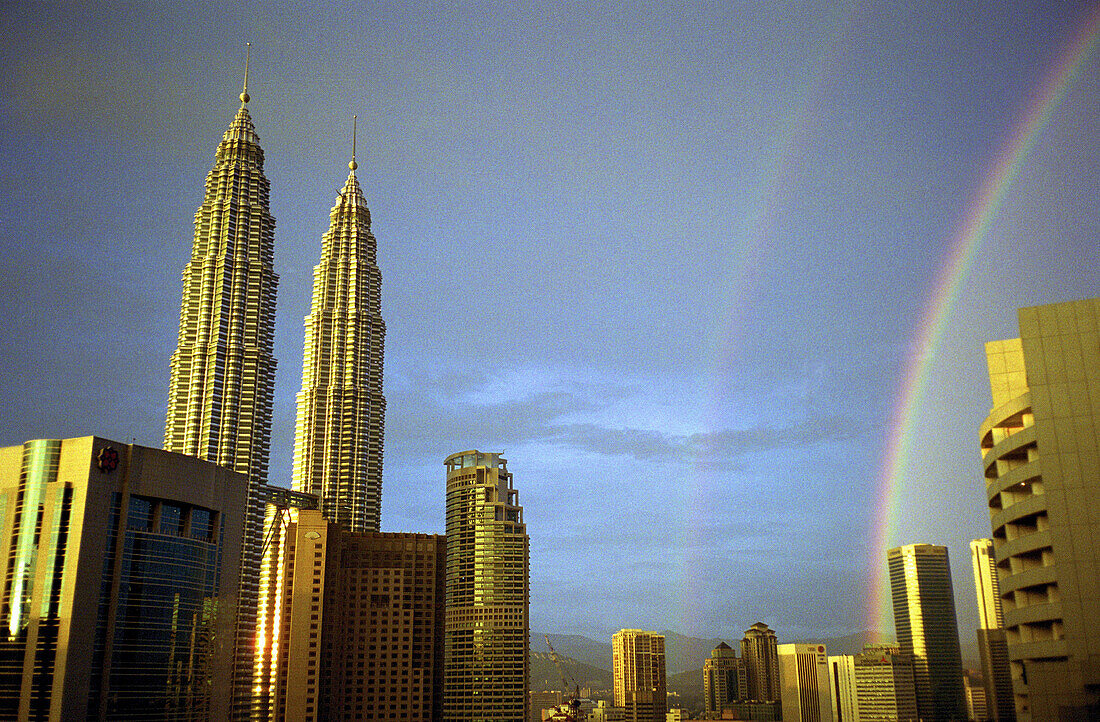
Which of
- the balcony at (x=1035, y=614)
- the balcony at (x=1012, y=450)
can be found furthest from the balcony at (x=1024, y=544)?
the balcony at (x=1012, y=450)

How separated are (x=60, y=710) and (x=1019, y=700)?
372 ft

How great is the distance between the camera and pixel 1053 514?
58938 mm

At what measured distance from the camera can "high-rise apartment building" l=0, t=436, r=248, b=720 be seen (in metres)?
130

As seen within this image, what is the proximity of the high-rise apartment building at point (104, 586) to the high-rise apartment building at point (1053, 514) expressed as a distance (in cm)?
11587

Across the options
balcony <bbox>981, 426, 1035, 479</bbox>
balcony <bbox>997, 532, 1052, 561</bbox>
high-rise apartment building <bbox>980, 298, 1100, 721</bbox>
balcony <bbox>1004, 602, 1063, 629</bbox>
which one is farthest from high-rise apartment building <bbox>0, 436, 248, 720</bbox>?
high-rise apartment building <bbox>980, 298, 1100, 721</bbox>

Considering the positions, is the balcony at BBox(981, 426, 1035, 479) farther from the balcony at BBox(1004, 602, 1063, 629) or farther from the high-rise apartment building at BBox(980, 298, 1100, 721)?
the balcony at BBox(1004, 602, 1063, 629)

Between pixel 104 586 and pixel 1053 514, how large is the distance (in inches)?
4849

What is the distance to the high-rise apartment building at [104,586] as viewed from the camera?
130 metres

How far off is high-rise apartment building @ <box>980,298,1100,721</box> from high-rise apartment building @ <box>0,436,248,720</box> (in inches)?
4562

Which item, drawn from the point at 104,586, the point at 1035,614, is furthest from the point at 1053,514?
the point at 104,586

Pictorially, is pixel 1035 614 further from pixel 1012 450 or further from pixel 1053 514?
pixel 1012 450

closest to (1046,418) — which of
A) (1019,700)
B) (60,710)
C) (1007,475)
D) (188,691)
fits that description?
(1007,475)

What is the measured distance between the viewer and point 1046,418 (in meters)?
60.3

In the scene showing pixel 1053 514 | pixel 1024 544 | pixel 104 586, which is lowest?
pixel 1024 544
